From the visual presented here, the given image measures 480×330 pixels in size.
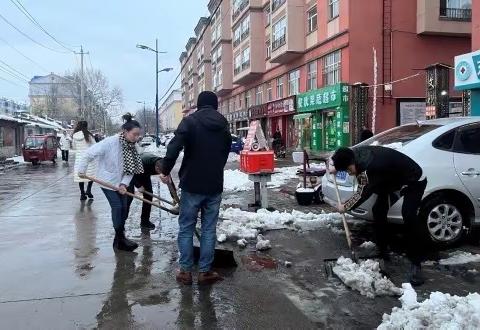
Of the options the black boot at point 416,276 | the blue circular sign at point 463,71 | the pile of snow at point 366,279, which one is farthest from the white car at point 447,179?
the blue circular sign at point 463,71

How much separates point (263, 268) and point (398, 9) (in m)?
23.4

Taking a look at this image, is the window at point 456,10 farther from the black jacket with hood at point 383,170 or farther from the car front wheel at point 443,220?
the black jacket with hood at point 383,170

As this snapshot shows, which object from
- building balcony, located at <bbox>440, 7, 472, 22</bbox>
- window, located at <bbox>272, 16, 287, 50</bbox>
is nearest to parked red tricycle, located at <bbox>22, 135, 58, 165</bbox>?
window, located at <bbox>272, 16, 287, 50</bbox>

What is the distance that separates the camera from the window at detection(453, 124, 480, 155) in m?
6.25

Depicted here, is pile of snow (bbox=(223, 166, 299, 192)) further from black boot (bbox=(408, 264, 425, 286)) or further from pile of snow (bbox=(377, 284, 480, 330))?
pile of snow (bbox=(377, 284, 480, 330))

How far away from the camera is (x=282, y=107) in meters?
35.8

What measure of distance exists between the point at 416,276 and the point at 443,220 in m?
1.47

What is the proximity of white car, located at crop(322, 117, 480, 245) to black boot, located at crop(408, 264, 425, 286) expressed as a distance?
1.16 m

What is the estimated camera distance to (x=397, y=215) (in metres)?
6.05

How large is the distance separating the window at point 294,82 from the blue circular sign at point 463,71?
19.2 metres

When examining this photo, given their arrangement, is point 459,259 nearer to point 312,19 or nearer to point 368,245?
point 368,245

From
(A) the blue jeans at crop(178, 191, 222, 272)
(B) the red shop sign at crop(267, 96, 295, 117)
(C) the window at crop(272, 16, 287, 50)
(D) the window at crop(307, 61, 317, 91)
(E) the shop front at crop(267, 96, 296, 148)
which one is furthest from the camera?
(E) the shop front at crop(267, 96, 296, 148)

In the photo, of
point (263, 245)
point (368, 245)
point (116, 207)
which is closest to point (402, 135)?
point (368, 245)

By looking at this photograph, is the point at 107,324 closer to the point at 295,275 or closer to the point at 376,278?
the point at 295,275
